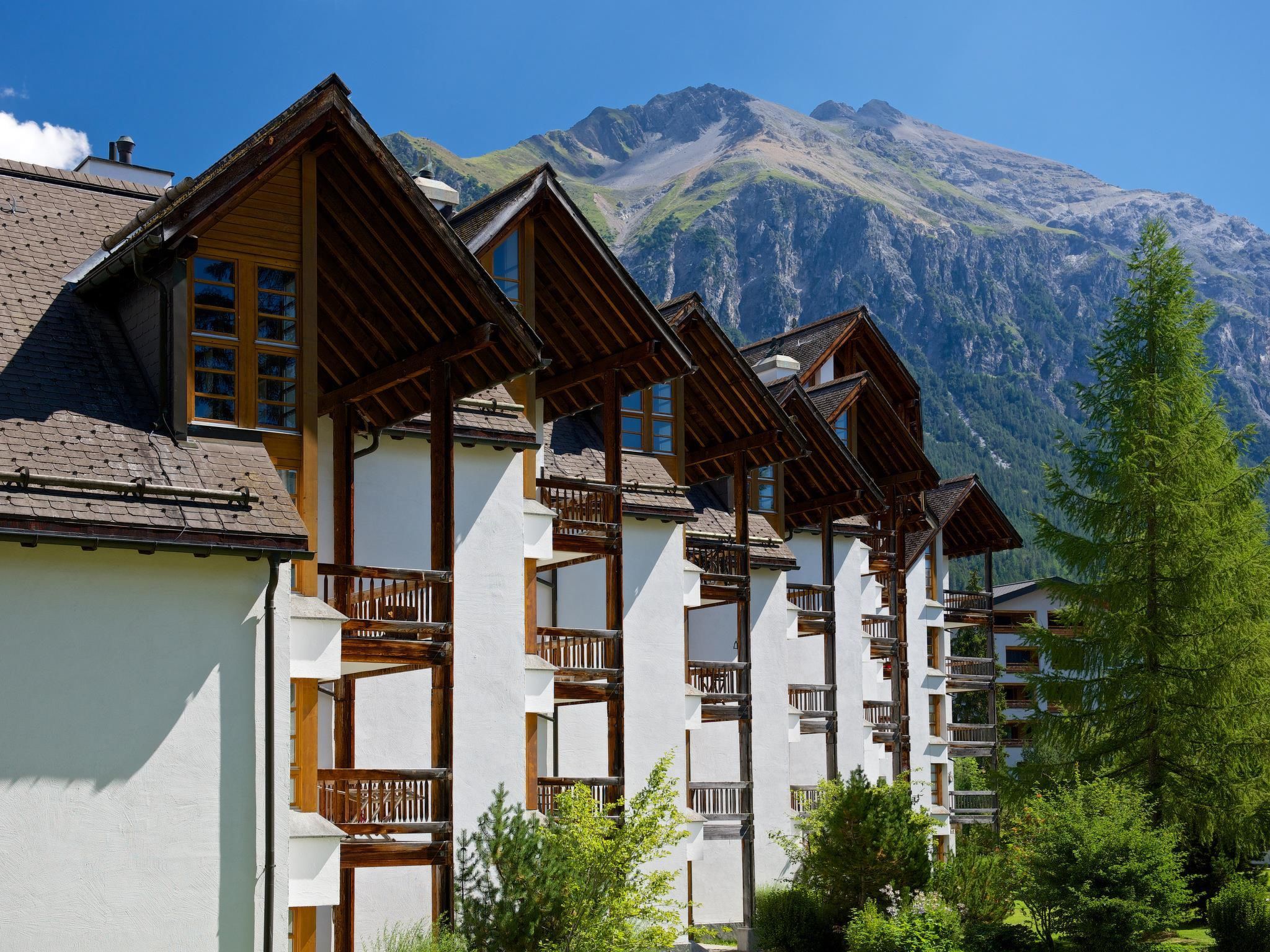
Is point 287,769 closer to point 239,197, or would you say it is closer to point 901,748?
point 239,197

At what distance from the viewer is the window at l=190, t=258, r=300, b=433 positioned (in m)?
20.4

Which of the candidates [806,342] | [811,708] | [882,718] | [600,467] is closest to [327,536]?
[600,467]

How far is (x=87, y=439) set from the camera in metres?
18.6

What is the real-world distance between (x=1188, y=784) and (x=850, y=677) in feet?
32.8

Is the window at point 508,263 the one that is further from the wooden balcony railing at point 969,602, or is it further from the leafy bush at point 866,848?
the wooden balcony railing at point 969,602

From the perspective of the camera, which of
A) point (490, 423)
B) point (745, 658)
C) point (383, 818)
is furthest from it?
point (745, 658)

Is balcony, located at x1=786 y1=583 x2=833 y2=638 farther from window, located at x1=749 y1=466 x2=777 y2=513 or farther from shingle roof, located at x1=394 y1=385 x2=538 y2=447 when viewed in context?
shingle roof, located at x1=394 y1=385 x2=538 y2=447

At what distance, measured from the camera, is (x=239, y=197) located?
20.2m

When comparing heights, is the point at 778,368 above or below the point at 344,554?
above

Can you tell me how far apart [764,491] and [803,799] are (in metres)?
→ 8.13

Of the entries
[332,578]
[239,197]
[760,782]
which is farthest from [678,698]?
[239,197]

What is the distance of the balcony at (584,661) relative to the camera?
88.6ft

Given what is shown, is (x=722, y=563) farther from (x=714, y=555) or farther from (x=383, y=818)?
(x=383, y=818)

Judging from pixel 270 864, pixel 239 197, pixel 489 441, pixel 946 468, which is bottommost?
pixel 270 864
